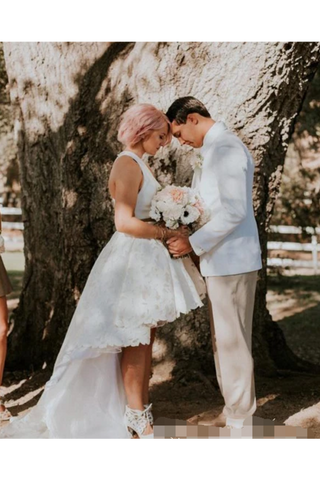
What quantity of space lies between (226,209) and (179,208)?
29 cm

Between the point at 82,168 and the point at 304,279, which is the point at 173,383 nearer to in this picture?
the point at 82,168

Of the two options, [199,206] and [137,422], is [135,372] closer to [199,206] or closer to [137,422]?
[137,422]

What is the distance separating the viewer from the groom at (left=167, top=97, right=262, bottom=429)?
4914 mm

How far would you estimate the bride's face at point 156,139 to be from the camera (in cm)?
507

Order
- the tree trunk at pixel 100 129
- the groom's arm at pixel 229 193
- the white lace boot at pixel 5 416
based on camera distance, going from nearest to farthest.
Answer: the groom's arm at pixel 229 193 → the white lace boot at pixel 5 416 → the tree trunk at pixel 100 129

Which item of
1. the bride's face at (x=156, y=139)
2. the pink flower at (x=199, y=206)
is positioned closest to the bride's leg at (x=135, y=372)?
the pink flower at (x=199, y=206)

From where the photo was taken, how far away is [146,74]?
6414mm

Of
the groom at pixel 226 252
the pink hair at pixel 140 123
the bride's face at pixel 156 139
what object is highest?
the pink hair at pixel 140 123

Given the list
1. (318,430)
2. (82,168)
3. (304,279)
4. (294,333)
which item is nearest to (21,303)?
(82,168)

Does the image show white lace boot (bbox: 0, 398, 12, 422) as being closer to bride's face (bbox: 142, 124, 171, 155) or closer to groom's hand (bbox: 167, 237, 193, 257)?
groom's hand (bbox: 167, 237, 193, 257)

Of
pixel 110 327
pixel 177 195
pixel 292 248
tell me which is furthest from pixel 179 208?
pixel 292 248

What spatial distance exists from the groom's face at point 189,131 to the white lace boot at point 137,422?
1.78 m

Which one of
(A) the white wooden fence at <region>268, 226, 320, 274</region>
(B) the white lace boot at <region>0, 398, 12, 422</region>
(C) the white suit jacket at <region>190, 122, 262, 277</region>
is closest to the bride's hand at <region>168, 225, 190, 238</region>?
(C) the white suit jacket at <region>190, 122, 262, 277</region>

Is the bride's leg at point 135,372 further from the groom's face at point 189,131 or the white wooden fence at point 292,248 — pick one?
the white wooden fence at point 292,248
